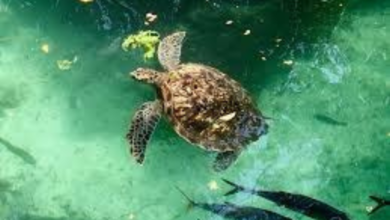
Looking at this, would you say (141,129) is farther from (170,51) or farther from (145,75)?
(170,51)

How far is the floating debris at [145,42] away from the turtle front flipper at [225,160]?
1.44m

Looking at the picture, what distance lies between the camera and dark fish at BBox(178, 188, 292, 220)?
176 inches

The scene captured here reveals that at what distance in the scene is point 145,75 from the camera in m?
5.20

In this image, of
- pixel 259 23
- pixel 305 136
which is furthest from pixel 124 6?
pixel 305 136

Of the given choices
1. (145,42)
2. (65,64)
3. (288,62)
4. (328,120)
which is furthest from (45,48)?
(328,120)

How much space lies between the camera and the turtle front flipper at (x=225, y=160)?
4.80 metres

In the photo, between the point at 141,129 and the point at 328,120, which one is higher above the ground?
the point at 328,120

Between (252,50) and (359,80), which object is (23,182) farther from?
(359,80)

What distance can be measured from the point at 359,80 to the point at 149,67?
192 centimetres

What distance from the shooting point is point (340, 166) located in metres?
4.98

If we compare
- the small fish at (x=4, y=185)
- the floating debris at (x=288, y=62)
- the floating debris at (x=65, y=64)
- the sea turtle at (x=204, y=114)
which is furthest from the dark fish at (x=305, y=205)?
the floating debris at (x=65, y=64)

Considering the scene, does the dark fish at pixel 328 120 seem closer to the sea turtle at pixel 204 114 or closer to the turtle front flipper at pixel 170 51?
the sea turtle at pixel 204 114

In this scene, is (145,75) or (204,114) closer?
(204,114)

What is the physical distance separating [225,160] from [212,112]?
1.45 ft
